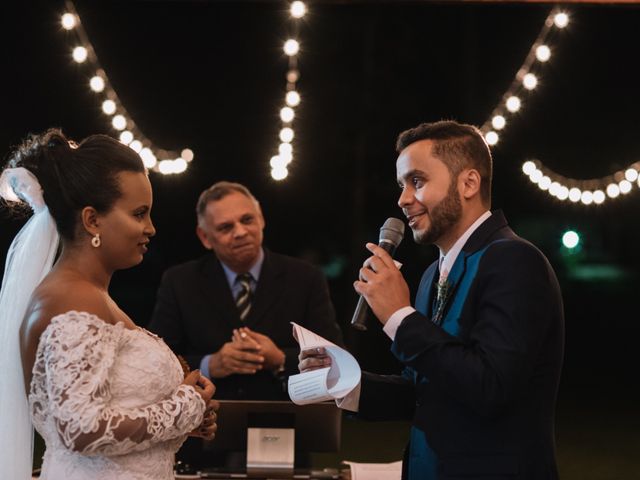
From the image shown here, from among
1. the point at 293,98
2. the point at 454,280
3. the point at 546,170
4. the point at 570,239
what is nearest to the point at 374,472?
the point at 454,280

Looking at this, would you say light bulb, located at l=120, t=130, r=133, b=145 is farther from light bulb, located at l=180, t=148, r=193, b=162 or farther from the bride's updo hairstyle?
the bride's updo hairstyle

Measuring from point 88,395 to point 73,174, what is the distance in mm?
582

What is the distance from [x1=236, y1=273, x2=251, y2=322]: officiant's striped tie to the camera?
3961 millimetres

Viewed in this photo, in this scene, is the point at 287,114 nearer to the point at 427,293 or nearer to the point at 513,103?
the point at 513,103

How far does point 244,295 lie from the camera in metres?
3.98

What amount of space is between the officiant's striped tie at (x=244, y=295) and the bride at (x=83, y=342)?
61.3 inches

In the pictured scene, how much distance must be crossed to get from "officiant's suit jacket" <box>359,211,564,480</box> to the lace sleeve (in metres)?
0.65

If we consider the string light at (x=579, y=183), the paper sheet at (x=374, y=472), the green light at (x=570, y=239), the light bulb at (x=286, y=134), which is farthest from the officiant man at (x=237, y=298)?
the green light at (x=570, y=239)

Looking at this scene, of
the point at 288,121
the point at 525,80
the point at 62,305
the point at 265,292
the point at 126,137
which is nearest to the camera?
the point at 62,305

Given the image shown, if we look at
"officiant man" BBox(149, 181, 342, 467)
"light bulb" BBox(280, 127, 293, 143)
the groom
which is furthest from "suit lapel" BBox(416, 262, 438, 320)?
"light bulb" BBox(280, 127, 293, 143)

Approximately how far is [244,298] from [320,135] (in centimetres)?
298

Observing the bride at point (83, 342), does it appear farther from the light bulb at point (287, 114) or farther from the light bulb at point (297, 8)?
the light bulb at point (287, 114)

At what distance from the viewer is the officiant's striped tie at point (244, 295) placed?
13.0ft

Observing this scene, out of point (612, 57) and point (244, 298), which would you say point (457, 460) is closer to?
point (244, 298)
